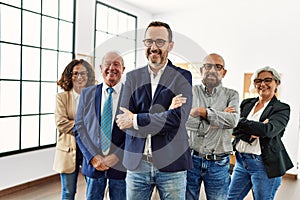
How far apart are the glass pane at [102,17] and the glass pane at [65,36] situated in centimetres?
62

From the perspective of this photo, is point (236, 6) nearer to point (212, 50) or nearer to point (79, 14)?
point (212, 50)

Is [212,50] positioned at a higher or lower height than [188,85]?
higher

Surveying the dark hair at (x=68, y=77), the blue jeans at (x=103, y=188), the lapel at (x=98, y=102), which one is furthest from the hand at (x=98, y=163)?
the dark hair at (x=68, y=77)

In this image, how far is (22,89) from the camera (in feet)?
11.6

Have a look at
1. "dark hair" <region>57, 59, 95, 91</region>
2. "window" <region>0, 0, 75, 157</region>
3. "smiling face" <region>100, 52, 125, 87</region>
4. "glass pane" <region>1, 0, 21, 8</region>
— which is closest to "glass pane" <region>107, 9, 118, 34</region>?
"window" <region>0, 0, 75, 157</region>

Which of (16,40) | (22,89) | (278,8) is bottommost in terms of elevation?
(22,89)

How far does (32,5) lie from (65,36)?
643mm

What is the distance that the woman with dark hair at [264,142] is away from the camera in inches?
77.3

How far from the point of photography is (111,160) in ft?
5.91

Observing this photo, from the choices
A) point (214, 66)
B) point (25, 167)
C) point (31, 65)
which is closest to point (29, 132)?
point (25, 167)

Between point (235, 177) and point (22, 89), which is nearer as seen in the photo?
point (235, 177)

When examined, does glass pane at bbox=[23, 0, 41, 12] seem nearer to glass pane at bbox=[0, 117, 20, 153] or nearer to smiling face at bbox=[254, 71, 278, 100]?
glass pane at bbox=[0, 117, 20, 153]

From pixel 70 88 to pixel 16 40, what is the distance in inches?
63.5

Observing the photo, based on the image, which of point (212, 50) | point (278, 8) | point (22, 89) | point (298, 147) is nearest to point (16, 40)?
point (22, 89)
